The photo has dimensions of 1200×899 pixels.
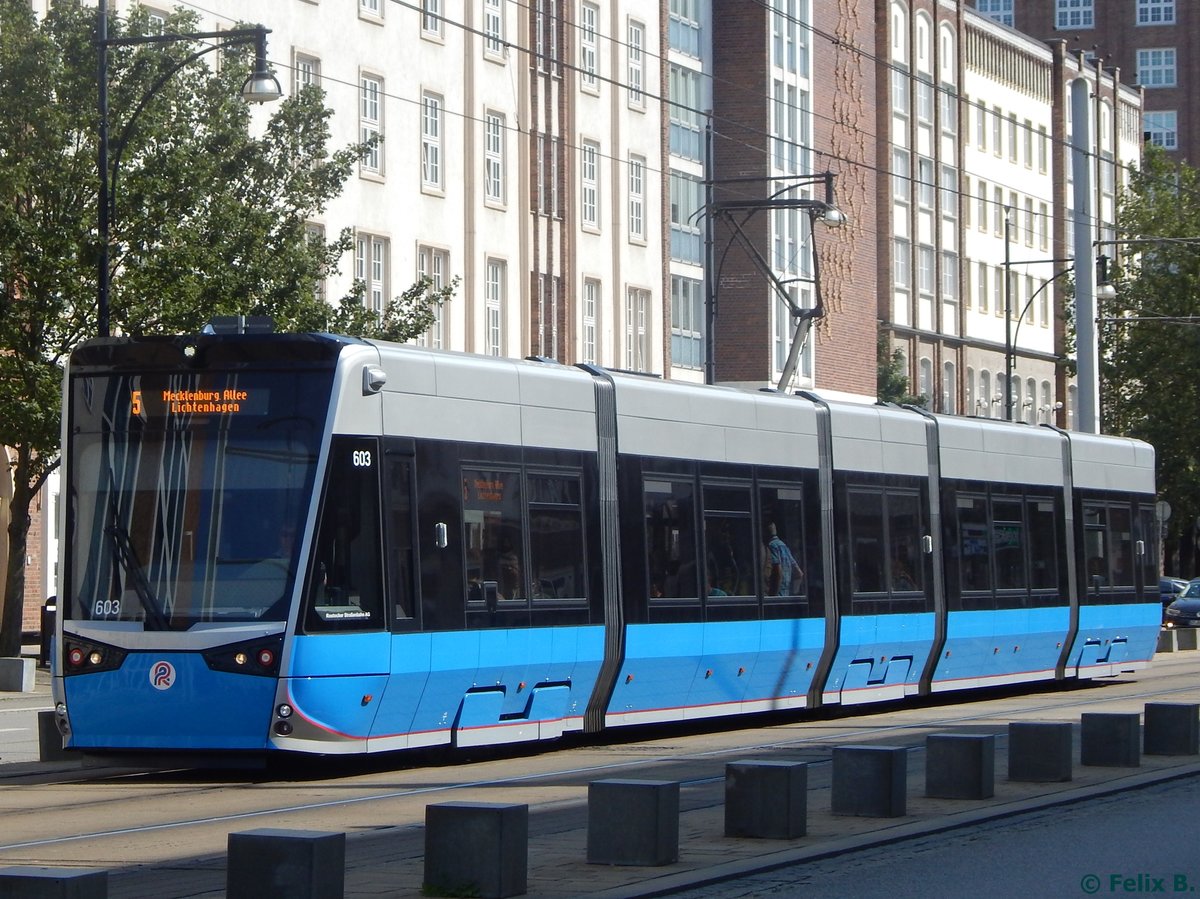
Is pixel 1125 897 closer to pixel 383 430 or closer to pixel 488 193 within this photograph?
pixel 383 430

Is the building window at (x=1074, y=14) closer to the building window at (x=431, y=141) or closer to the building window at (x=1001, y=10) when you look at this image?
the building window at (x=1001, y=10)

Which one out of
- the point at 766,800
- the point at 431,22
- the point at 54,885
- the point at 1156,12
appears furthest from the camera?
the point at 1156,12

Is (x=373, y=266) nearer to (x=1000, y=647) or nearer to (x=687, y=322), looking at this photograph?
(x=687, y=322)

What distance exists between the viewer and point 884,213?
245ft

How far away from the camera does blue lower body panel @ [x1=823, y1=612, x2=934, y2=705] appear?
22.4 meters

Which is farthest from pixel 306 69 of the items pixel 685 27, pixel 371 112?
pixel 685 27

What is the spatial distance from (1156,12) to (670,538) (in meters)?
105

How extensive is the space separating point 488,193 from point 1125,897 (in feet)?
132

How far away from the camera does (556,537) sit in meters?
17.9

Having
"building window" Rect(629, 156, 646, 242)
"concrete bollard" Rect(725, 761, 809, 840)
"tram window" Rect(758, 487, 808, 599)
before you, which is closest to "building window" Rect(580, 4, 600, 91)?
"building window" Rect(629, 156, 646, 242)

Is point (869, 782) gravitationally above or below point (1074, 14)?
below

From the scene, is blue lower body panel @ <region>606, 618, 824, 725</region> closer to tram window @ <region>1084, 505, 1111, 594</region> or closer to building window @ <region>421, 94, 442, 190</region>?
tram window @ <region>1084, 505, 1111, 594</region>

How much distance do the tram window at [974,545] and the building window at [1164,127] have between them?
9605 cm

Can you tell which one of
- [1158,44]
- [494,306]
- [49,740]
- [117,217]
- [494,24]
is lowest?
[49,740]
